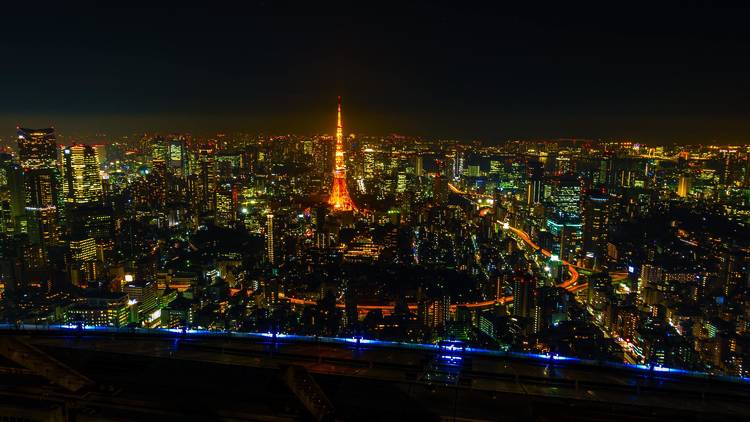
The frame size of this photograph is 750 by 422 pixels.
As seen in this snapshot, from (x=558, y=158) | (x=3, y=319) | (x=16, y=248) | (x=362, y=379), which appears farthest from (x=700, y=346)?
(x=558, y=158)

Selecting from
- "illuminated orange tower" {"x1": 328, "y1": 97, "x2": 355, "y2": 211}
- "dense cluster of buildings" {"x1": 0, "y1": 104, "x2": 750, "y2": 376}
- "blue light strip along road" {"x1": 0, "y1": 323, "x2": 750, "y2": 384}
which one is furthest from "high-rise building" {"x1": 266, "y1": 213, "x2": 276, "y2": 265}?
"blue light strip along road" {"x1": 0, "y1": 323, "x2": 750, "y2": 384}

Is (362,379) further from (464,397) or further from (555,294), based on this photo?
(555,294)

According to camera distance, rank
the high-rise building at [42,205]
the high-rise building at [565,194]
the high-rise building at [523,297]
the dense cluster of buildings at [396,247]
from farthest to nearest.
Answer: the high-rise building at [565,194]
the high-rise building at [42,205]
the high-rise building at [523,297]
the dense cluster of buildings at [396,247]

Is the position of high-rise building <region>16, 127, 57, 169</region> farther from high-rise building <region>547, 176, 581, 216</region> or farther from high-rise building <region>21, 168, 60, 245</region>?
high-rise building <region>547, 176, 581, 216</region>

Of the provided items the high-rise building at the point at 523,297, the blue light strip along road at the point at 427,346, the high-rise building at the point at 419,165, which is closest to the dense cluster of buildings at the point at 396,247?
the high-rise building at the point at 523,297

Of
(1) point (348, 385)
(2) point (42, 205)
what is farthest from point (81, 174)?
(1) point (348, 385)

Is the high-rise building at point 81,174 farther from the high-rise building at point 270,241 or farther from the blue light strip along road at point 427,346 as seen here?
the blue light strip along road at point 427,346
